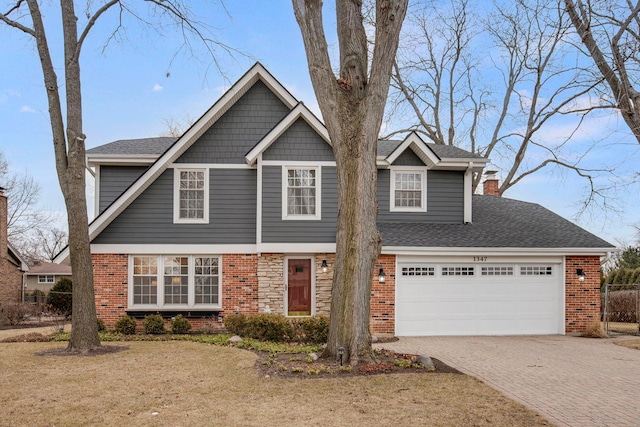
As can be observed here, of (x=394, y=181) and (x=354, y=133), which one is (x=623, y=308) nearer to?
(x=394, y=181)

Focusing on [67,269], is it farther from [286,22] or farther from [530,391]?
[530,391]

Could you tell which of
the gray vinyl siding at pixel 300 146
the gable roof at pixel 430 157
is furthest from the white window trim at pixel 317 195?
the gable roof at pixel 430 157

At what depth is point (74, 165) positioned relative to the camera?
38.5 feet

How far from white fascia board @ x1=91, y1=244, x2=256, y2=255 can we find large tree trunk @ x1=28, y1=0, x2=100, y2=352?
329cm

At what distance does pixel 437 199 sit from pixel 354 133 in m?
7.56

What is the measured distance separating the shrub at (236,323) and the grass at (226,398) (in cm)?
359

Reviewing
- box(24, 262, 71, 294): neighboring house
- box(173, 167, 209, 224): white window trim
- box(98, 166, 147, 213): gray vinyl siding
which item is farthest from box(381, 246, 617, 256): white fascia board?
box(24, 262, 71, 294): neighboring house

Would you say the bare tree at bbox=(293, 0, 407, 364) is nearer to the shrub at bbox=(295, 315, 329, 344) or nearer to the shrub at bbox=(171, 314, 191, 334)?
the shrub at bbox=(295, 315, 329, 344)

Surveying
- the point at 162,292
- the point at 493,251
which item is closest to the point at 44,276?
the point at 162,292

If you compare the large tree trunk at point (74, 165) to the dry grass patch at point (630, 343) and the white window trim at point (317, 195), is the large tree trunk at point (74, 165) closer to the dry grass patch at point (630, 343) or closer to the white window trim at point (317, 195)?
the white window trim at point (317, 195)

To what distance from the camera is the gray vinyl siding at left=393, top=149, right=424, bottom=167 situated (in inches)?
639

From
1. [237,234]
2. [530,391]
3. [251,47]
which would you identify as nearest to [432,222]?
[237,234]

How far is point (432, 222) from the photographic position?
16.4m

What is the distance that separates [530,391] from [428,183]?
9068mm
